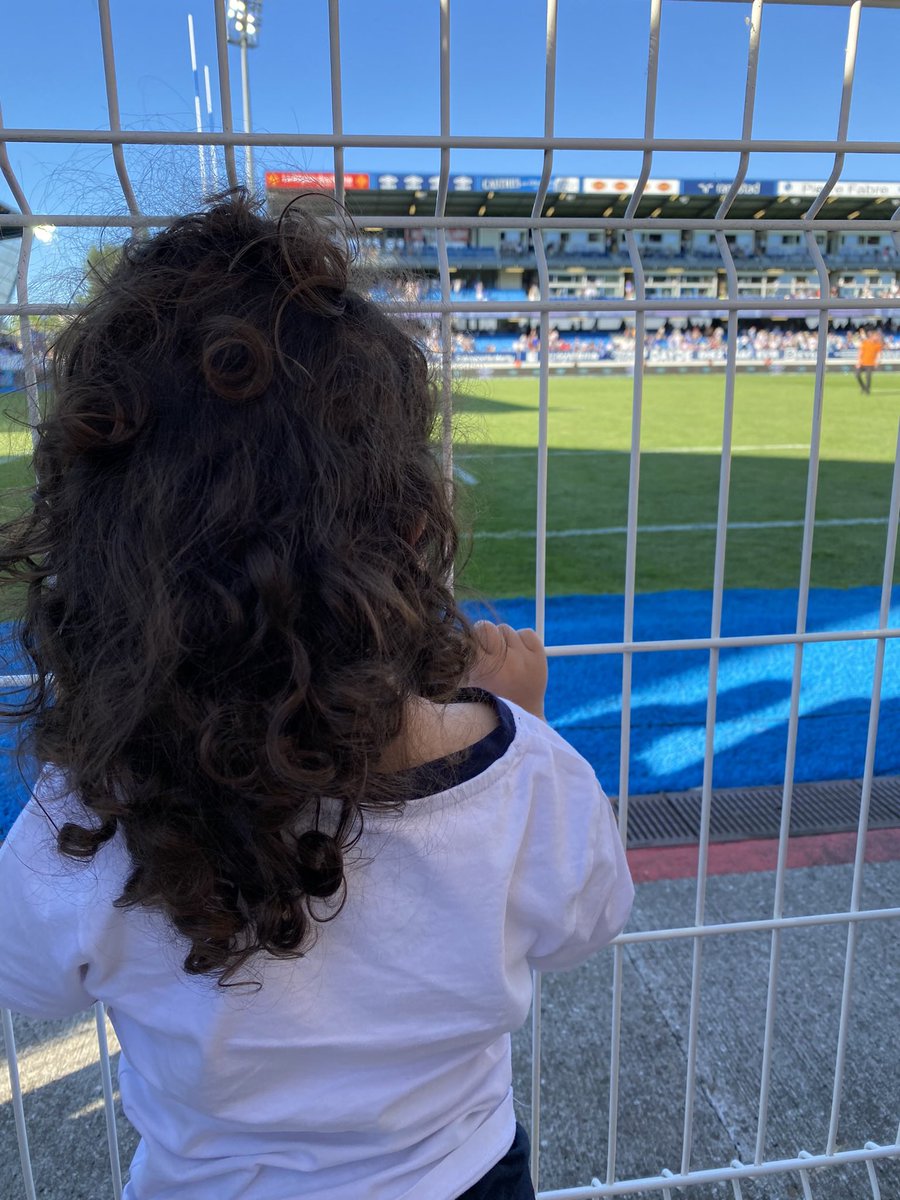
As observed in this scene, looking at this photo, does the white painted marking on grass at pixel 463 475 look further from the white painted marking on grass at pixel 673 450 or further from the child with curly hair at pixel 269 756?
the white painted marking on grass at pixel 673 450

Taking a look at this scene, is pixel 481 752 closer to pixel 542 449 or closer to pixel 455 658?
pixel 455 658

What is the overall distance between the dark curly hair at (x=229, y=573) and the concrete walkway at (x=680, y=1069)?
67.7 inches

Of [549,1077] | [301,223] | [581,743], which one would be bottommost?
[581,743]

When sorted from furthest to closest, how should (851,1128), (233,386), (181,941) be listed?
(851,1128) → (181,941) → (233,386)

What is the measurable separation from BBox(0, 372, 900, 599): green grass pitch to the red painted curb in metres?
1.28

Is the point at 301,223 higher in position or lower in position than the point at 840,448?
higher

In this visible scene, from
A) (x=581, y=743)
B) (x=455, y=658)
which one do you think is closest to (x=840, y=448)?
(x=581, y=743)

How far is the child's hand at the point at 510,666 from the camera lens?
1.15 m

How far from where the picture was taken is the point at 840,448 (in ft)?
49.5

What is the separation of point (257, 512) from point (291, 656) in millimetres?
130

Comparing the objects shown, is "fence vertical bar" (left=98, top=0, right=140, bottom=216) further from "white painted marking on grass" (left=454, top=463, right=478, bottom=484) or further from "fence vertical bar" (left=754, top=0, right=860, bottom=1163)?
"fence vertical bar" (left=754, top=0, right=860, bottom=1163)

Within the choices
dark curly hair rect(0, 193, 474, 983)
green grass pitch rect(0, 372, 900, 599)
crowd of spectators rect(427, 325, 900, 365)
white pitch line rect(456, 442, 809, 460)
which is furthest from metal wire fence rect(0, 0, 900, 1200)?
crowd of spectators rect(427, 325, 900, 365)

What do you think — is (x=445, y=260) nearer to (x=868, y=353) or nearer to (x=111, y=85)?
(x=111, y=85)

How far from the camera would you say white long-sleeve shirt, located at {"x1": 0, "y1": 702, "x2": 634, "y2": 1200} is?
876 millimetres
